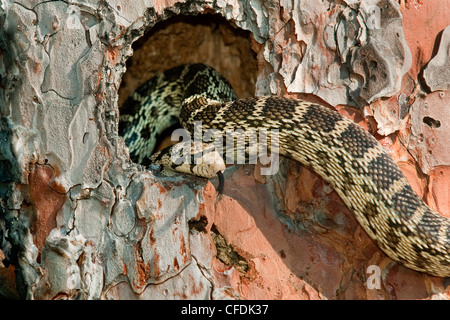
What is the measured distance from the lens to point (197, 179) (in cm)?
A: 436

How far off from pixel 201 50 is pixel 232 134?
2749 mm

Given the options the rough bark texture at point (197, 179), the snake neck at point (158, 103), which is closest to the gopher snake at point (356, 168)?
the rough bark texture at point (197, 179)

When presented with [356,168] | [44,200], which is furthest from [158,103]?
[356,168]

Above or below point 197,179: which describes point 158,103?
above

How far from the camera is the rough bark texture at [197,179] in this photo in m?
4.08

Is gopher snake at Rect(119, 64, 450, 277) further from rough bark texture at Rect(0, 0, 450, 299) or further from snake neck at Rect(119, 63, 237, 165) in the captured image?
snake neck at Rect(119, 63, 237, 165)

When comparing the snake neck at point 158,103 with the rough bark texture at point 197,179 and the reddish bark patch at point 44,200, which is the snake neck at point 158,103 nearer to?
the rough bark texture at point 197,179

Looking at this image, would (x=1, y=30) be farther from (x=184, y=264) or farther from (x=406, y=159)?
(x=406, y=159)

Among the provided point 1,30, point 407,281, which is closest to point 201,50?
point 1,30

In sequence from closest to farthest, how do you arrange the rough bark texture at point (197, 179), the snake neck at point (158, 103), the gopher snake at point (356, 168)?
1. the gopher snake at point (356, 168)
2. the rough bark texture at point (197, 179)
3. the snake neck at point (158, 103)

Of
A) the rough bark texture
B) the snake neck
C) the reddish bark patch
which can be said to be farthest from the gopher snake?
the reddish bark patch

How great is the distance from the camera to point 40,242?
4148mm

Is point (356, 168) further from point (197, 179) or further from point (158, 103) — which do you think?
point (158, 103)

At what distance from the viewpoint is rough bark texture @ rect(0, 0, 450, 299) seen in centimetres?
408
